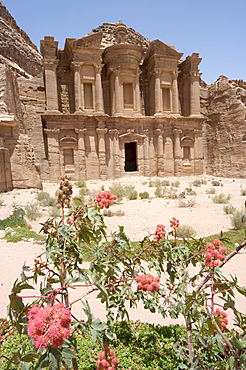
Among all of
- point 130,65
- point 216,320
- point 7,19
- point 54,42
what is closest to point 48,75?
point 54,42

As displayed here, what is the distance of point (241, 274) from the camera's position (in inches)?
190

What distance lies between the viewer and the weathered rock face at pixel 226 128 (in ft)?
70.6

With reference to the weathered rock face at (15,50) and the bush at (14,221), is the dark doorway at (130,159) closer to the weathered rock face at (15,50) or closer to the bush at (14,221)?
the weathered rock face at (15,50)

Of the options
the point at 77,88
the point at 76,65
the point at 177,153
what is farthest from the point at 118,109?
the point at 177,153

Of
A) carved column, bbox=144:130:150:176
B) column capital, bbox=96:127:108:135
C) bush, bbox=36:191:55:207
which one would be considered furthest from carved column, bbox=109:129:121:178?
bush, bbox=36:191:55:207

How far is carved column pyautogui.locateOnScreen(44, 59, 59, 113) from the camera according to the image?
62.6ft

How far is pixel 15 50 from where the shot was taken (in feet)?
86.0

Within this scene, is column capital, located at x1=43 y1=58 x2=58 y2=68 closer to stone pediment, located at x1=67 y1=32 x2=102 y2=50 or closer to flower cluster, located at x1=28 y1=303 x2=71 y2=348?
stone pediment, located at x1=67 y1=32 x2=102 y2=50

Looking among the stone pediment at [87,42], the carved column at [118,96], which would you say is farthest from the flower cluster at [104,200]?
the stone pediment at [87,42]

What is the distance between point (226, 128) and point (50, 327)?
2476 centimetres

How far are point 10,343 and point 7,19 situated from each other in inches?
1428

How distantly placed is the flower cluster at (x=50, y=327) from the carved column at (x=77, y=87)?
19840 millimetres

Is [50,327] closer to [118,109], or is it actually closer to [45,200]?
[45,200]

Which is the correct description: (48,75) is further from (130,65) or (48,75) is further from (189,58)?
(189,58)
